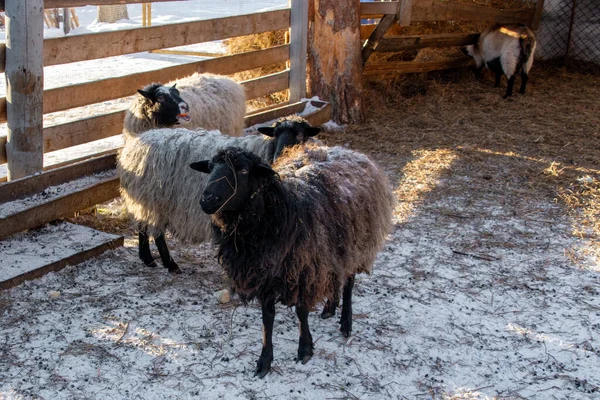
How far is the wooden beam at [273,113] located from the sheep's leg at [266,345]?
13.7ft

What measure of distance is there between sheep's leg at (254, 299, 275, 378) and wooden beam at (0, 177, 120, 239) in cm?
250

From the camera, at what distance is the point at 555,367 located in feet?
12.6

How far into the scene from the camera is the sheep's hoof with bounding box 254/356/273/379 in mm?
3736

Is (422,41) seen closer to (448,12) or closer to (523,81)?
(448,12)

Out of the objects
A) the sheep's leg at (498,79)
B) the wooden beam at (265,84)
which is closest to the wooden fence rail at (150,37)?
the wooden beam at (265,84)

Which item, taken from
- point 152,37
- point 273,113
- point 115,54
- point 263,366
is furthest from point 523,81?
point 263,366

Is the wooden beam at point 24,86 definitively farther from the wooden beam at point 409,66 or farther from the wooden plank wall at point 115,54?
the wooden beam at point 409,66

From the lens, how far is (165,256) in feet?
16.7

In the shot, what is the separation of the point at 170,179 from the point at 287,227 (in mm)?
1600

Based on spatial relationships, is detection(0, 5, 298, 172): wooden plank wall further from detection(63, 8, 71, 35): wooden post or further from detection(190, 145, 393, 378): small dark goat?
detection(63, 8, 71, 35): wooden post

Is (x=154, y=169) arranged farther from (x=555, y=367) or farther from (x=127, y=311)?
(x=555, y=367)

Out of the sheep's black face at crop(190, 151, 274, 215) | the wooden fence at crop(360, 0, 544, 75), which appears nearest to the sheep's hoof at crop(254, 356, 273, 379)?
the sheep's black face at crop(190, 151, 274, 215)

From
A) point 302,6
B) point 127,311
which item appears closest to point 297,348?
point 127,311

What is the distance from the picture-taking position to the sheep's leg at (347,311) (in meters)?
4.17
